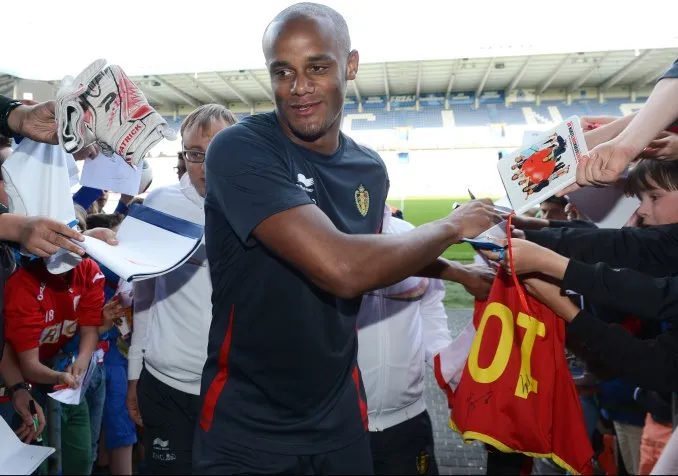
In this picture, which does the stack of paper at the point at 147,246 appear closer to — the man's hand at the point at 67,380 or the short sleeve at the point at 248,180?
the short sleeve at the point at 248,180

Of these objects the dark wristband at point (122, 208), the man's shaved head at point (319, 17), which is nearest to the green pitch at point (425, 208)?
the dark wristband at point (122, 208)

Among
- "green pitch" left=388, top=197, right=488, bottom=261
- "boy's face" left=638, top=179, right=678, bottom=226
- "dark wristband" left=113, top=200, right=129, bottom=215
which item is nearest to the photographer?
"boy's face" left=638, top=179, right=678, bottom=226

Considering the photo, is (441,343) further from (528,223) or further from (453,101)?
(453,101)

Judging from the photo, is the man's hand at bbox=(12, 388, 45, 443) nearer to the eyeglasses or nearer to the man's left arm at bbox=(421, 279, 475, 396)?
the eyeglasses

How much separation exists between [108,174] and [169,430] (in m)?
1.23

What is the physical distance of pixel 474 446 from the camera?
3857mm

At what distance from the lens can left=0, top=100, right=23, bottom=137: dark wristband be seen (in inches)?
73.9

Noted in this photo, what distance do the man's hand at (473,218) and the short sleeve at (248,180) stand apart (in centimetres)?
47

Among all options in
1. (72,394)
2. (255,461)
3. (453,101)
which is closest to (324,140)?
(255,461)

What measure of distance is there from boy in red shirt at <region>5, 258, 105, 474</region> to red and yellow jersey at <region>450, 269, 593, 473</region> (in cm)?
191

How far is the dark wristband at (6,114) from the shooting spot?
1.88 m

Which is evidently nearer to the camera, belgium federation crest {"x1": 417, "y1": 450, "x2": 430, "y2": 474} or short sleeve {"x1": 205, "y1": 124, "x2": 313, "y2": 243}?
short sleeve {"x1": 205, "y1": 124, "x2": 313, "y2": 243}

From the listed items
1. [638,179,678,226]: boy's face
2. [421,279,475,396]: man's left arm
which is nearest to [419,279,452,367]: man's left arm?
[421,279,475,396]: man's left arm

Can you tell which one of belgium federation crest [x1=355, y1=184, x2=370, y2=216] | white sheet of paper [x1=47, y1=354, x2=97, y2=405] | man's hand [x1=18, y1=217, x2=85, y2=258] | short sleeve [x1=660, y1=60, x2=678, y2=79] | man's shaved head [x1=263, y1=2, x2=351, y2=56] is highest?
man's shaved head [x1=263, y1=2, x2=351, y2=56]
